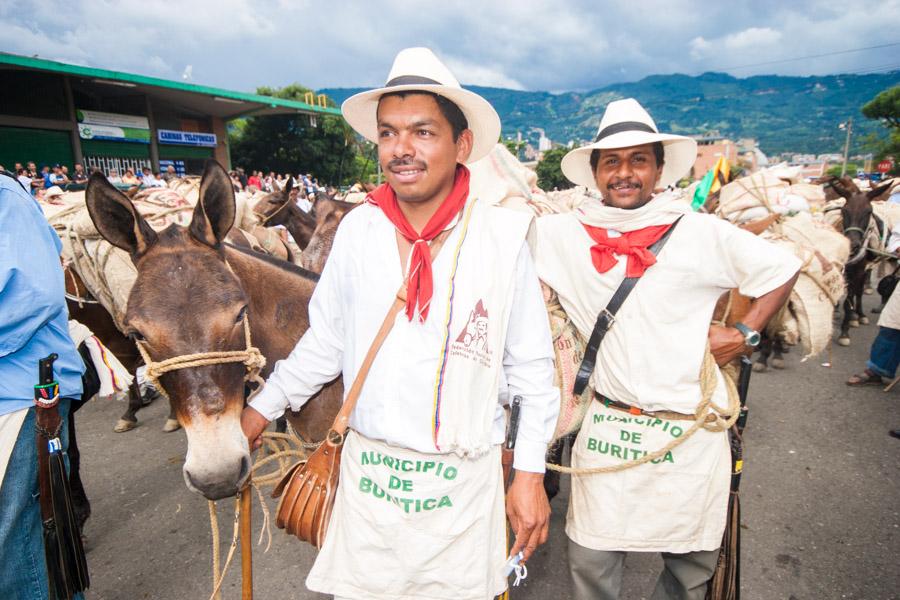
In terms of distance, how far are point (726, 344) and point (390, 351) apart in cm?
155

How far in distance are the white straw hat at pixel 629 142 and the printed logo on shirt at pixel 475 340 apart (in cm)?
113

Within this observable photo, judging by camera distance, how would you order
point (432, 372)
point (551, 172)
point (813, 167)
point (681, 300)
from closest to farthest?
point (432, 372) < point (681, 300) < point (551, 172) < point (813, 167)

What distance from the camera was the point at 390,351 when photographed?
1493 millimetres

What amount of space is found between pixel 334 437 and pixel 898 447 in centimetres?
573

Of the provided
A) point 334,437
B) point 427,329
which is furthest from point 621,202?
point 334,437

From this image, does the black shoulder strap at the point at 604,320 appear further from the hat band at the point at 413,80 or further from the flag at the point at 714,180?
the flag at the point at 714,180

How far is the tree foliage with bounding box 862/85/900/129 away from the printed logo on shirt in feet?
213

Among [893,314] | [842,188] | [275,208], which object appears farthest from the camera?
[842,188]

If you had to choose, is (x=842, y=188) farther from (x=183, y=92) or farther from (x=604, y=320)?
(x=183, y=92)

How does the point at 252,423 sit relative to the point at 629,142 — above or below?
below

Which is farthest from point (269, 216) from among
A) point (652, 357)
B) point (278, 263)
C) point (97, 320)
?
point (652, 357)

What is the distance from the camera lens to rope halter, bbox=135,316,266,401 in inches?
61.1

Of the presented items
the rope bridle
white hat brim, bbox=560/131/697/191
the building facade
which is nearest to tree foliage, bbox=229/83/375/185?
the building facade

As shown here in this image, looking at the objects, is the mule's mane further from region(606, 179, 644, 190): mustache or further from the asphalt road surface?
the asphalt road surface
